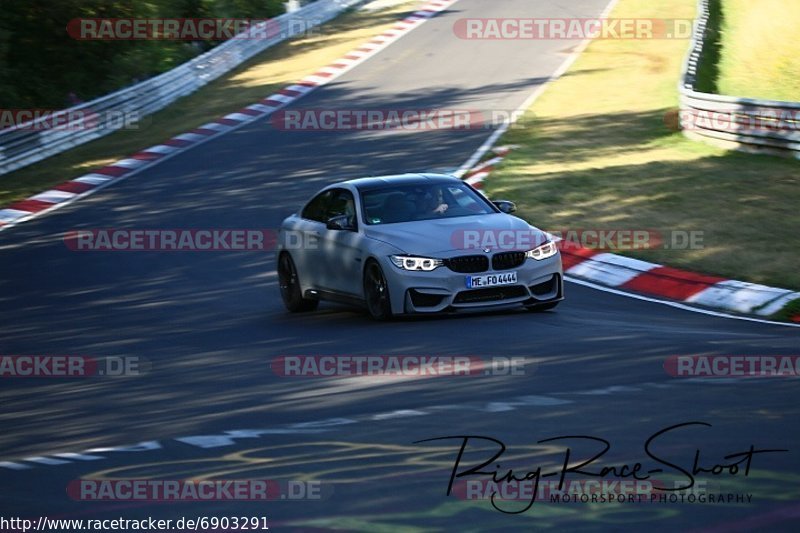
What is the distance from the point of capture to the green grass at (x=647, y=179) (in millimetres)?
16875

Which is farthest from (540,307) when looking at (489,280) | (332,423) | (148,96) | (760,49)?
(760,49)

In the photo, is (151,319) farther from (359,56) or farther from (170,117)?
(359,56)

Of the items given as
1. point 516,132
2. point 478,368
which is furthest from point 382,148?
point 478,368

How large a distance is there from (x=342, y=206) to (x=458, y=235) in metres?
1.80

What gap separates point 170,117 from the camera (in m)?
32.5

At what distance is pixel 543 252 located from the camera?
13.3m

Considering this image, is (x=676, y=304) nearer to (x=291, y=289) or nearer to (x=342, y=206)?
(x=342, y=206)

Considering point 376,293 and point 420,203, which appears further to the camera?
point 420,203

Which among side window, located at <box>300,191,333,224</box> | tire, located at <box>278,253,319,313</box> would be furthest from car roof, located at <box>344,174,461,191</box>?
tire, located at <box>278,253,319,313</box>

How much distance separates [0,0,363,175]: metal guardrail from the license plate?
16708 millimetres

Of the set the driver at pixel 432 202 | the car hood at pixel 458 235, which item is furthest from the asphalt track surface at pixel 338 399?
the driver at pixel 432 202

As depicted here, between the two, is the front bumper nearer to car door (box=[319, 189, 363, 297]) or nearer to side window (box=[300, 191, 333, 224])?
car door (box=[319, 189, 363, 297])

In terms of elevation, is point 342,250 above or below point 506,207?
below

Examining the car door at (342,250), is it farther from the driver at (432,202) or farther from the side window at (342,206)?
the driver at (432,202)
